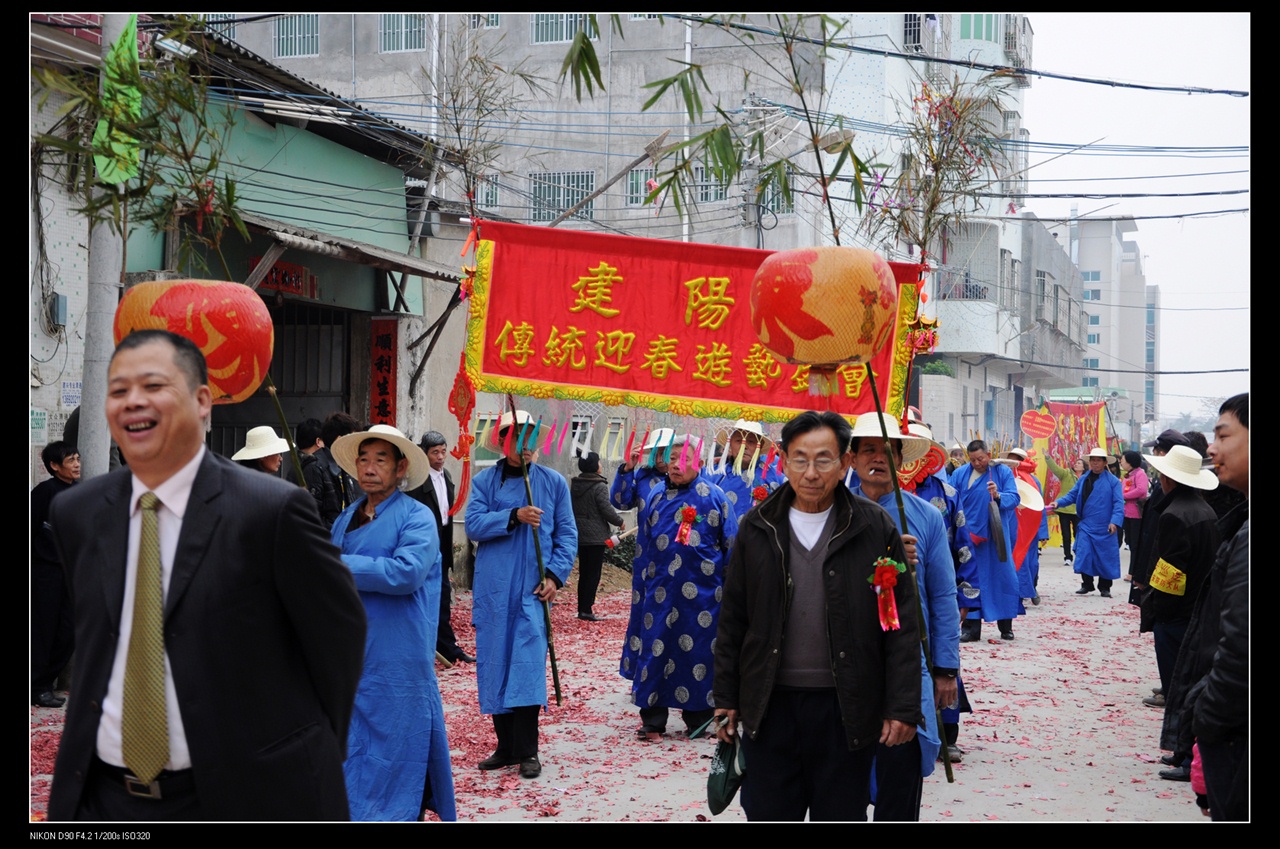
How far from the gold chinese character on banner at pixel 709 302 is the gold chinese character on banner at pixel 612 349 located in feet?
1.32

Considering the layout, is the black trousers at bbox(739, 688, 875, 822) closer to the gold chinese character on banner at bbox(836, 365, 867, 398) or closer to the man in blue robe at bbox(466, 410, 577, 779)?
the man in blue robe at bbox(466, 410, 577, 779)

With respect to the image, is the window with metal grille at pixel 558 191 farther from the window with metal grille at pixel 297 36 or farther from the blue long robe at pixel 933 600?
the blue long robe at pixel 933 600

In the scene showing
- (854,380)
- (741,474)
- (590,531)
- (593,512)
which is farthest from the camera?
(593,512)

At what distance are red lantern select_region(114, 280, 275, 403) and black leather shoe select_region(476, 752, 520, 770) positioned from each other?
2963 millimetres

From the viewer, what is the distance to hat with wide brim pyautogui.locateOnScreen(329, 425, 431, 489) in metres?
5.10

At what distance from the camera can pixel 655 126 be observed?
24.8 meters

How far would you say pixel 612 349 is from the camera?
725 centimetres

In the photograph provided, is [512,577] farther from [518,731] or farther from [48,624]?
[48,624]

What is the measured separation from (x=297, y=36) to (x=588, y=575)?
662 inches

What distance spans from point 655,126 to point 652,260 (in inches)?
718

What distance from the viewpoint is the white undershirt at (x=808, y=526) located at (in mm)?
4066

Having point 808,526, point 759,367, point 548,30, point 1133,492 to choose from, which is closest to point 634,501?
point 759,367
